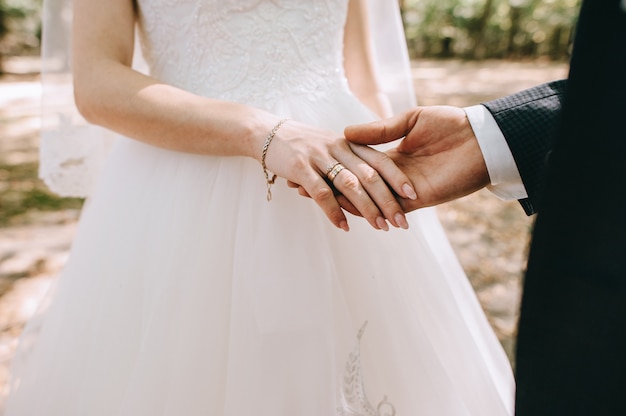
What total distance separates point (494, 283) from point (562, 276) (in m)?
3.01

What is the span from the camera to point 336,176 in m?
0.90

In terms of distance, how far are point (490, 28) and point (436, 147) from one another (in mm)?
18229

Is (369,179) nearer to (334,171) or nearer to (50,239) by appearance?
(334,171)

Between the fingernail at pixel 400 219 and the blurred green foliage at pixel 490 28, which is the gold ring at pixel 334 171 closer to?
the fingernail at pixel 400 219

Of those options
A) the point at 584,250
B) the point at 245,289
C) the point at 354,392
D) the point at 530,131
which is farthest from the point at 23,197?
the point at 584,250

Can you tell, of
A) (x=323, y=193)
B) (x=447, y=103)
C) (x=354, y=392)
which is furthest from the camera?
(x=447, y=103)

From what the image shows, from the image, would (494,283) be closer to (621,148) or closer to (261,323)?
(261,323)

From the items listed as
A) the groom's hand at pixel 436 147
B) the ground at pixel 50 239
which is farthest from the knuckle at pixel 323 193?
the ground at pixel 50 239

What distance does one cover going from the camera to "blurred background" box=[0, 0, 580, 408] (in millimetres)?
3104

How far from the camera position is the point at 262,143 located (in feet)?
3.15

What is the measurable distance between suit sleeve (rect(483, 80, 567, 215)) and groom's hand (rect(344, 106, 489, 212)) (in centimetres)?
7

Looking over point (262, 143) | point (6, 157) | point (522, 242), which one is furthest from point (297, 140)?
point (6, 157)

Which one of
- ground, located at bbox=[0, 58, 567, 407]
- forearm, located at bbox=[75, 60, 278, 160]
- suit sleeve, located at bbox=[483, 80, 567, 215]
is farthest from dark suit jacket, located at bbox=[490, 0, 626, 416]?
ground, located at bbox=[0, 58, 567, 407]

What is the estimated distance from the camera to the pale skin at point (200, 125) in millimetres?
883
